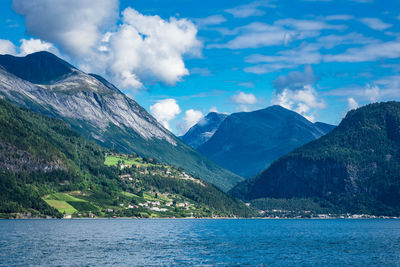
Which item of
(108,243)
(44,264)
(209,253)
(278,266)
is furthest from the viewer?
(108,243)

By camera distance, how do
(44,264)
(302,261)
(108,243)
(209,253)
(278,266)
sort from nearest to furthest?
(44,264), (278,266), (302,261), (209,253), (108,243)

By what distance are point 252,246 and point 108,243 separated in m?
46.8

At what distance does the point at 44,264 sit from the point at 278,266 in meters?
52.7

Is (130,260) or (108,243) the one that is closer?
(130,260)

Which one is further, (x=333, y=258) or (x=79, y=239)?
(x=79, y=239)

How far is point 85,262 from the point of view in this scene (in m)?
112

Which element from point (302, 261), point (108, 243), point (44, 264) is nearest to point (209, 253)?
point (302, 261)

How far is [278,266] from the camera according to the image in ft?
376

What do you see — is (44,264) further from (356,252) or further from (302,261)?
(356,252)

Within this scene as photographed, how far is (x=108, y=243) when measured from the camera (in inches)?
6161

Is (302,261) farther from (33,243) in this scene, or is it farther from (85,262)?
(33,243)

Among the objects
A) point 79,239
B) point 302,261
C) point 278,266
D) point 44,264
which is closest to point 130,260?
point 44,264

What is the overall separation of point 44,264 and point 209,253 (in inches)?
1889

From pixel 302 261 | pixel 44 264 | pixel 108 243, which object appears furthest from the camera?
pixel 108 243
